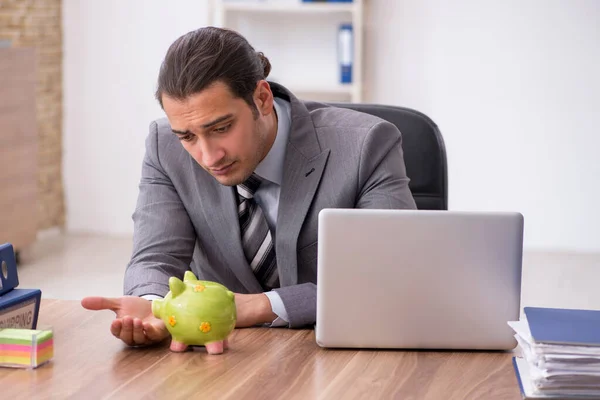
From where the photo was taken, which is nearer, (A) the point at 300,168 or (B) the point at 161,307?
(B) the point at 161,307

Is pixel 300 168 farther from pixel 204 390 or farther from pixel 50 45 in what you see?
pixel 50 45

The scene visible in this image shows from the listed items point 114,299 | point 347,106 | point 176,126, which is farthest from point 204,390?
point 347,106

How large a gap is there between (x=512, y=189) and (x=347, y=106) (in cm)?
292

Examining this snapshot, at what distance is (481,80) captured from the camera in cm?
486

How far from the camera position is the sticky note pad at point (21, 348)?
1344mm

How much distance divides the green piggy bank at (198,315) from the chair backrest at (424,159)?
0.79 metres

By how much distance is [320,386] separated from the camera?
1.29 meters

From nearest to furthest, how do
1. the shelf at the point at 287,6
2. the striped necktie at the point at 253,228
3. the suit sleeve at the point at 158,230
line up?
the suit sleeve at the point at 158,230 → the striped necktie at the point at 253,228 → the shelf at the point at 287,6

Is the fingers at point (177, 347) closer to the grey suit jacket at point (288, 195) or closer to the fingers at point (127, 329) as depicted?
the fingers at point (127, 329)

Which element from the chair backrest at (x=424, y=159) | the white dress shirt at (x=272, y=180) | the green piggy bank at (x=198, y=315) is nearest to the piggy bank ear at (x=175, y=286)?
the green piggy bank at (x=198, y=315)

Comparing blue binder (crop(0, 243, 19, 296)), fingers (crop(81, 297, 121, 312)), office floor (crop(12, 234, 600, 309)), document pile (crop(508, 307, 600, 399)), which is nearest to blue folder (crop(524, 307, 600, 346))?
document pile (crop(508, 307, 600, 399))

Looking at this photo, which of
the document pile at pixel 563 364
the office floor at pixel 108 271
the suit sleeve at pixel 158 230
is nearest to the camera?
the document pile at pixel 563 364

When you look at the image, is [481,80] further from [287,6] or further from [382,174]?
Answer: [382,174]

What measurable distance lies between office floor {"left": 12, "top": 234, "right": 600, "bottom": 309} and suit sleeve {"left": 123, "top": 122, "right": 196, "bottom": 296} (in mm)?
2009
